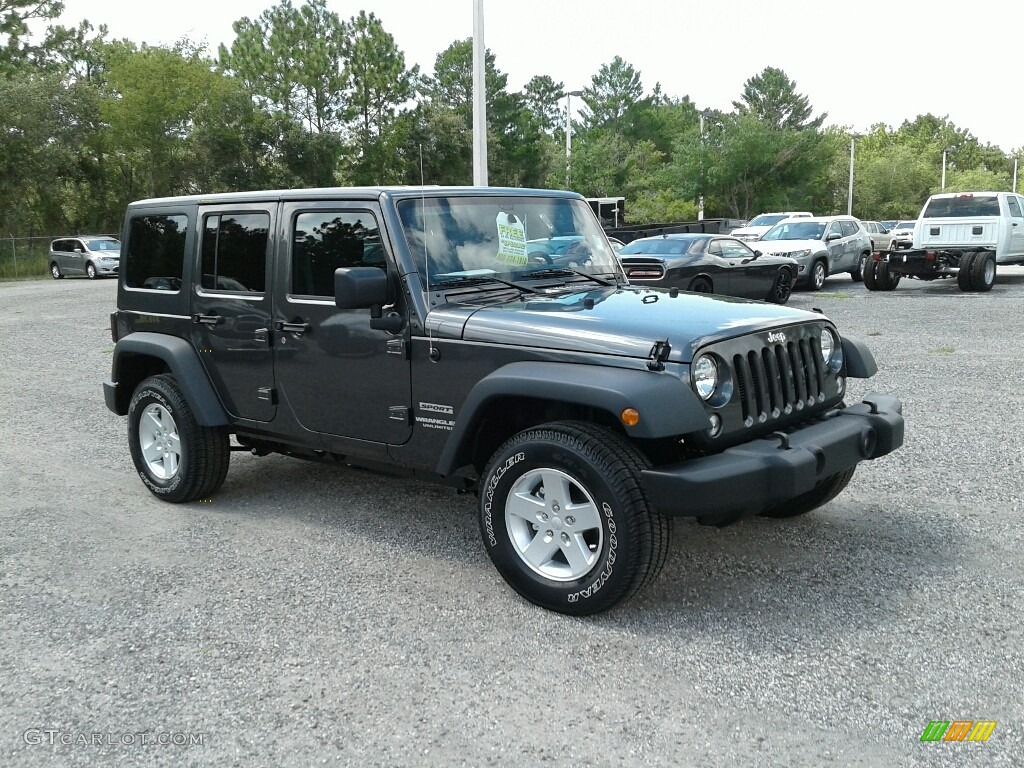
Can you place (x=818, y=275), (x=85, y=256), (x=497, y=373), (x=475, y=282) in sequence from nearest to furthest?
1. (x=497, y=373)
2. (x=475, y=282)
3. (x=818, y=275)
4. (x=85, y=256)

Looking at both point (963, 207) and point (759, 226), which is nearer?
point (963, 207)

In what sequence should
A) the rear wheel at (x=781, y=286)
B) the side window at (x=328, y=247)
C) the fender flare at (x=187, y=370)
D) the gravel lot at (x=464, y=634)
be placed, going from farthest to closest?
the rear wheel at (x=781, y=286) < the fender flare at (x=187, y=370) < the side window at (x=328, y=247) < the gravel lot at (x=464, y=634)

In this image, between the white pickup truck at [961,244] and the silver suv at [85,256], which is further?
the silver suv at [85,256]

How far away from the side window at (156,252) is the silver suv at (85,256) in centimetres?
2983

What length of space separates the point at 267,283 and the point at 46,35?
65.7 m

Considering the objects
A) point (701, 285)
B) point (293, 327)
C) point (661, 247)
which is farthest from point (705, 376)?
point (661, 247)

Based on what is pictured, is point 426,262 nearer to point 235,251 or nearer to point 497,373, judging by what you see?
point 497,373

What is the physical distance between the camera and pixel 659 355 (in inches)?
157

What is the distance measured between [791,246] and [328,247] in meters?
18.8

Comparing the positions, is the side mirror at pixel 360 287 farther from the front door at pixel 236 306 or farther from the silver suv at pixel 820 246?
the silver suv at pixel 820 246

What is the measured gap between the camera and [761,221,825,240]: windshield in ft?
75.4

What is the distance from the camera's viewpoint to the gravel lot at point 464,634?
10.8 feet

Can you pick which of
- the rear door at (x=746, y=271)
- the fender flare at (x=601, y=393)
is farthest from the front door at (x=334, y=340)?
the rear door at (x=746, y=271)

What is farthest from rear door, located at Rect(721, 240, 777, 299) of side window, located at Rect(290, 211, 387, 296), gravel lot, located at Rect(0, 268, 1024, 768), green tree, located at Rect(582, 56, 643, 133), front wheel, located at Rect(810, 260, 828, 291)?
green tree, located at Rect(582, 56, 643, 133)
